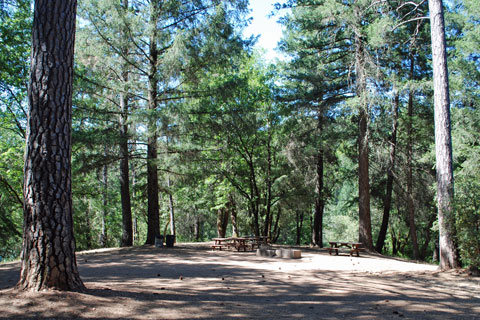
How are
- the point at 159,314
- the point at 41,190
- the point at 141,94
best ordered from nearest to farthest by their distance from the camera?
the point at 159,314, the point at 41,190, the point at 141,94

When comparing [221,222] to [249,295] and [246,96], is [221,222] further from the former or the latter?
[249,295]

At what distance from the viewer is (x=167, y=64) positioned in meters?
13.0

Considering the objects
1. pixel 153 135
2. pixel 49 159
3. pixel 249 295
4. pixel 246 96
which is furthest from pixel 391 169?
pixel 49 159

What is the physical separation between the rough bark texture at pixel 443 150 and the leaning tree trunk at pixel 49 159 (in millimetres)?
8381

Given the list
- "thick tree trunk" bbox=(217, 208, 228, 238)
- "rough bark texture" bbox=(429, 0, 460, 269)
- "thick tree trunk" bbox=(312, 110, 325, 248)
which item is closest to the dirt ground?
"rough bark texture" bbox=(429, 0, 460, 269)

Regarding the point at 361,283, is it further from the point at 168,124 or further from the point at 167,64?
the point at 167,64

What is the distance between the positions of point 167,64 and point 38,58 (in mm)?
8609

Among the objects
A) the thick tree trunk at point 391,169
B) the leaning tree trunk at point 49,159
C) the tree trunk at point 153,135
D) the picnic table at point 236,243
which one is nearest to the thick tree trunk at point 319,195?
the thick tree trunk at point 391,169

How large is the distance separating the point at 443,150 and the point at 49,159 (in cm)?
907

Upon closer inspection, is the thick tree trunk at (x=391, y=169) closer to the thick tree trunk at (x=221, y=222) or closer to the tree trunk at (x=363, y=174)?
the tree trunk at (x=363, y=174)

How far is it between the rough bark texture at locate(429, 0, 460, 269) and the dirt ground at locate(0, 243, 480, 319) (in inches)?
27.1

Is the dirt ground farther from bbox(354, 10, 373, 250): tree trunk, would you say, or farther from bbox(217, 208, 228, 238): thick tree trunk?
bbox(217, 208, 228, 238): thick tree trunk

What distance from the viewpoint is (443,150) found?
9008mm

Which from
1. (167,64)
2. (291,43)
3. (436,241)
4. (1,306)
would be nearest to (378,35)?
(291,43)
